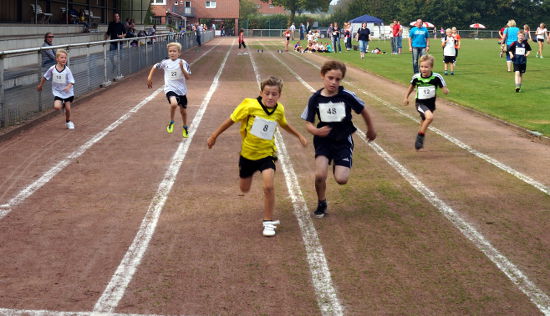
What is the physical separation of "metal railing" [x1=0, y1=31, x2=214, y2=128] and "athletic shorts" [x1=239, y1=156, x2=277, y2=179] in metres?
7.61

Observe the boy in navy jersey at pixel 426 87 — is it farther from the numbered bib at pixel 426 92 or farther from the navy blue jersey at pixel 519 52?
the navy blue jersey at pixel 519 52

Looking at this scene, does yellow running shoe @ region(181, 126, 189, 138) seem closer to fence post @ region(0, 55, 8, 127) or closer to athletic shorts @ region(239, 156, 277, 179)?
fence post @ region(0, 55, 8, 127)

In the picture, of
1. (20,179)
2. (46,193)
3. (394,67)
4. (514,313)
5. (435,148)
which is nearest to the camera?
(514,313)

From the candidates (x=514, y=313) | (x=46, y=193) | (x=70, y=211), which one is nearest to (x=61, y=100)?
(x=46, y=193)

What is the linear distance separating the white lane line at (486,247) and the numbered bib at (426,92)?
2.29 meters

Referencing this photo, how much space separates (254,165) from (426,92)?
6.21 meters

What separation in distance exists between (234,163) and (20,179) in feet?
10.5

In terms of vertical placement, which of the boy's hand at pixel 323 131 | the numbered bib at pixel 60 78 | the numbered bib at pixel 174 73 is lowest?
the boy's hand at pixel 323 131

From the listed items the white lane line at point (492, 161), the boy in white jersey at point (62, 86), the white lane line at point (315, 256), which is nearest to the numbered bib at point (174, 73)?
the boy in white jersey at point (62, 86)

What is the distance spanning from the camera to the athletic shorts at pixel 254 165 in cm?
758

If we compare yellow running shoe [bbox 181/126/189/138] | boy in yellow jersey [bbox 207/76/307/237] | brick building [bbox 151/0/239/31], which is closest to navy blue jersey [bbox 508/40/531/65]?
yellow running shoe [bbox 181/126/189/138]

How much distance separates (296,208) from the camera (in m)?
8.66

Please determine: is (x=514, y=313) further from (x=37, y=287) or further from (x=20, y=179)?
(x=20, y=179)

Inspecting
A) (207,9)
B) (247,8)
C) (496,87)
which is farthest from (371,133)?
(247,8)
